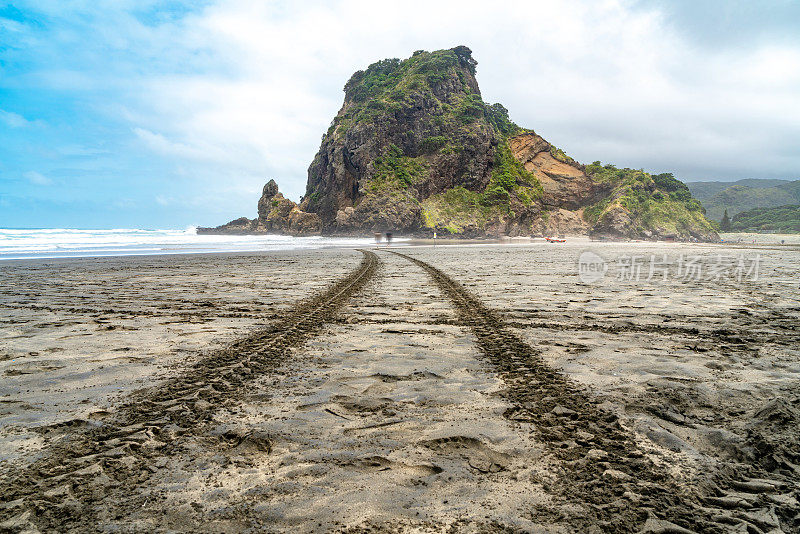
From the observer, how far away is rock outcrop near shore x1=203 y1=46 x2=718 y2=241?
70.1 meters

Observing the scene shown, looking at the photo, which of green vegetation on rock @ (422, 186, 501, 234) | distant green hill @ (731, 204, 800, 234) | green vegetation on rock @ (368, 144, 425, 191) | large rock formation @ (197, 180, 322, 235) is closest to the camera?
green vegetation on rock @ (422, 186, 501, 234)

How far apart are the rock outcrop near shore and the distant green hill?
181ft

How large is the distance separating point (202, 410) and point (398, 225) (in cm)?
6440

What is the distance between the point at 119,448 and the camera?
2564 mm

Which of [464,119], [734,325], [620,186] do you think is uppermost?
[464,119]

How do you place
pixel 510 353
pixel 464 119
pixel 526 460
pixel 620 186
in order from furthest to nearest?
pixel 620 186, pixel 464 119, pixel 510 353, pixel 526 460

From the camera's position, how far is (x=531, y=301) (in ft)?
26.3

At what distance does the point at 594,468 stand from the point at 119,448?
2961 mm

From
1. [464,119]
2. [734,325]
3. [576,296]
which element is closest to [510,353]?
[734,325]

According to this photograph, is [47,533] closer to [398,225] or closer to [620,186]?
[398,225]

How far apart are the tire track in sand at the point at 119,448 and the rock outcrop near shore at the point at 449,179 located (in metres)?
63.4

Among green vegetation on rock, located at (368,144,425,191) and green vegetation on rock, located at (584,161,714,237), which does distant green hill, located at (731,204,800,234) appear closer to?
green vegetation on rock, located at (584,161,714,237)

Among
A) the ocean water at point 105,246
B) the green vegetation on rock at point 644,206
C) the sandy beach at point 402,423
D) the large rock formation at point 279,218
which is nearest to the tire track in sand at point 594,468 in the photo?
the sandy beach at point 402,423

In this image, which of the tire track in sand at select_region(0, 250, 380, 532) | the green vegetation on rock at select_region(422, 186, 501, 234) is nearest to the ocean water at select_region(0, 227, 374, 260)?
the tire track in sand at select_region(0, 250, 380, 532)
